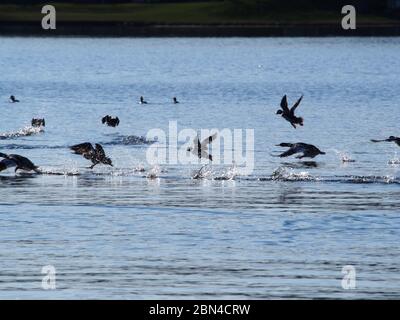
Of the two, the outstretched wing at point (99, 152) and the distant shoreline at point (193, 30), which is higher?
the distant shoreline at point (193, 30)

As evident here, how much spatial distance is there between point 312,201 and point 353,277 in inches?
275

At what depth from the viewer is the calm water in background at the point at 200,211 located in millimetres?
20281

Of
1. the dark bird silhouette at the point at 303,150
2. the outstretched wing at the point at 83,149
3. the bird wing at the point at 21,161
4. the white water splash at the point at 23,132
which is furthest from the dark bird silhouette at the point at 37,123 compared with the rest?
the dark bird silhouette at the point at 303,150

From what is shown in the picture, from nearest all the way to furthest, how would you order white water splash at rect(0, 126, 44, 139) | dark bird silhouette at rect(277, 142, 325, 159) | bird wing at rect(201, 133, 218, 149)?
bird wing at rect(201, 133, 218, 149)
dark bird silhouette at rect(277, 142, 325, 159)
white water splash at rect(0, 126, 44, 139)

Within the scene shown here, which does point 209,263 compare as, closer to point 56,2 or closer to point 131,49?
point 131,49

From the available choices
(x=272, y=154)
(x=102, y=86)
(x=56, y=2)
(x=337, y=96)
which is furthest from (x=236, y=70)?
(x=272, y=154)

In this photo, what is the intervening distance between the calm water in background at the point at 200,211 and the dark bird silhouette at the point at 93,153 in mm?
250

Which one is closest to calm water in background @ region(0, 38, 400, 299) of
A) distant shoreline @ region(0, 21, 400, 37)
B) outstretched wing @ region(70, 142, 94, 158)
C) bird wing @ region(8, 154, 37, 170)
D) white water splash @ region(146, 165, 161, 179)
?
white water splash @ region(146, 165, 161, 179)

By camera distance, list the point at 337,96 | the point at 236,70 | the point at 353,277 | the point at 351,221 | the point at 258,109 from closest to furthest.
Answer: the point at 353,277 < the point at 351,221 < the point at 258,109 < the point at 337,96 < the point at 236,70

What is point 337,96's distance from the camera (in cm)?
6500

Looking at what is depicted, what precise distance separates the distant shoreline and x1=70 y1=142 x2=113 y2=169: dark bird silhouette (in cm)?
9794

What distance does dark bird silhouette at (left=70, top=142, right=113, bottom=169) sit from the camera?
3170cm

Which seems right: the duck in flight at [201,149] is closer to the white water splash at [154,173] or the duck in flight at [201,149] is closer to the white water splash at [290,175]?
the white water splash at [154,173]

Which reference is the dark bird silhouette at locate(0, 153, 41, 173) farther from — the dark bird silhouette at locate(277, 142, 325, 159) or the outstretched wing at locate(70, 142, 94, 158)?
the dark bird silhouette at locate(277, 142, 325, 159)
